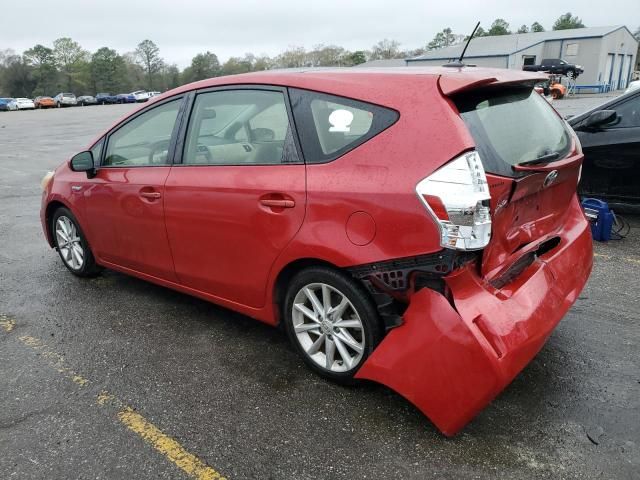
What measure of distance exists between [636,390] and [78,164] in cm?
400

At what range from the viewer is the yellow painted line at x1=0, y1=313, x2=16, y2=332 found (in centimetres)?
374

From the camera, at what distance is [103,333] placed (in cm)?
361

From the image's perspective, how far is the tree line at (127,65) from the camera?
81.7m

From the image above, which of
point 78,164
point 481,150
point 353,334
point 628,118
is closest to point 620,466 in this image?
point 353,334

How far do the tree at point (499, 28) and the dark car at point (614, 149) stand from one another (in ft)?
296

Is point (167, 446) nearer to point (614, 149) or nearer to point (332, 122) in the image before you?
point (332, 122)

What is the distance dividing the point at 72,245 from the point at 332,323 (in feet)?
9.60

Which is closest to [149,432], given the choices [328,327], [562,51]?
[328,327]

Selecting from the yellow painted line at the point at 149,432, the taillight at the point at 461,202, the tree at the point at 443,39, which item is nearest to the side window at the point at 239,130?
the taillight at the point at 461,202

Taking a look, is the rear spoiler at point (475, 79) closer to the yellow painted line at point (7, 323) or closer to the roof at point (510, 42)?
the yellow painted line at point (7, 323)

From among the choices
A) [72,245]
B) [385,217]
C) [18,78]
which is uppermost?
[18,78]

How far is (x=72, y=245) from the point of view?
15.1ft

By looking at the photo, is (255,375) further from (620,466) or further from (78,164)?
(78,164)


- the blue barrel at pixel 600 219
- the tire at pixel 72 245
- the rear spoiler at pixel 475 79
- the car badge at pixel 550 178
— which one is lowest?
the blue barrel at pixel 600 219
